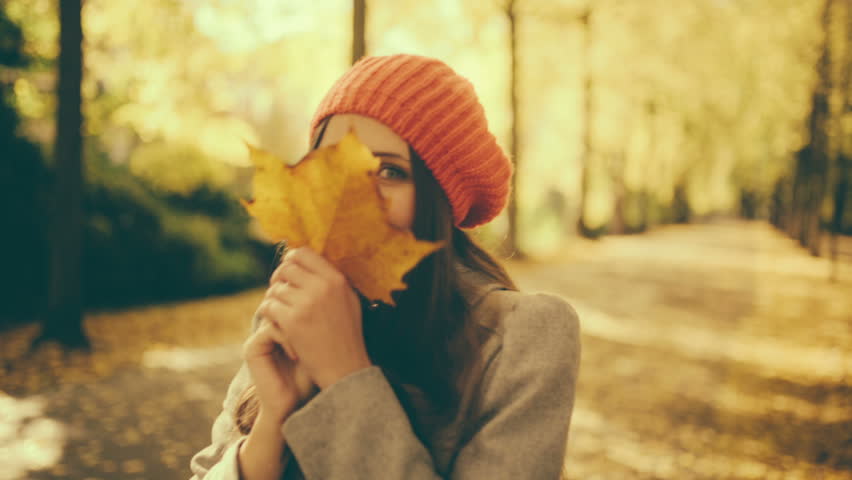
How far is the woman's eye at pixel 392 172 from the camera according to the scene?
130 cm

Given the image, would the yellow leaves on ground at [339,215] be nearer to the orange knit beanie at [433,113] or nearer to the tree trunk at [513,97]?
the orange knit beanie at [433,113]

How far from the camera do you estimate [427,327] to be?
4.40ft

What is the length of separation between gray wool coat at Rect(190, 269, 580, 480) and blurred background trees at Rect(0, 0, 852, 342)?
0.50 metres

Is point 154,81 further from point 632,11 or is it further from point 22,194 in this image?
point 632,11

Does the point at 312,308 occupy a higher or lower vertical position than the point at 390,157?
lower

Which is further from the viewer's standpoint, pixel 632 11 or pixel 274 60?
pixel 632 11

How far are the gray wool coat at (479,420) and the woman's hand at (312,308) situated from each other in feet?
0.25

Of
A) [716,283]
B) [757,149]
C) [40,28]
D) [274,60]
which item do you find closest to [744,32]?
[716,283]

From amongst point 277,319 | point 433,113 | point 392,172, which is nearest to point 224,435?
point 277,319

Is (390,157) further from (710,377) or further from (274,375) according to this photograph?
(710,377)

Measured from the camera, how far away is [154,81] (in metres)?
10.3

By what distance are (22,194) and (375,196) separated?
10.7 metres

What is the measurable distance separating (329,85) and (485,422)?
1042 cm

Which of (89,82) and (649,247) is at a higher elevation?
(89,82)
